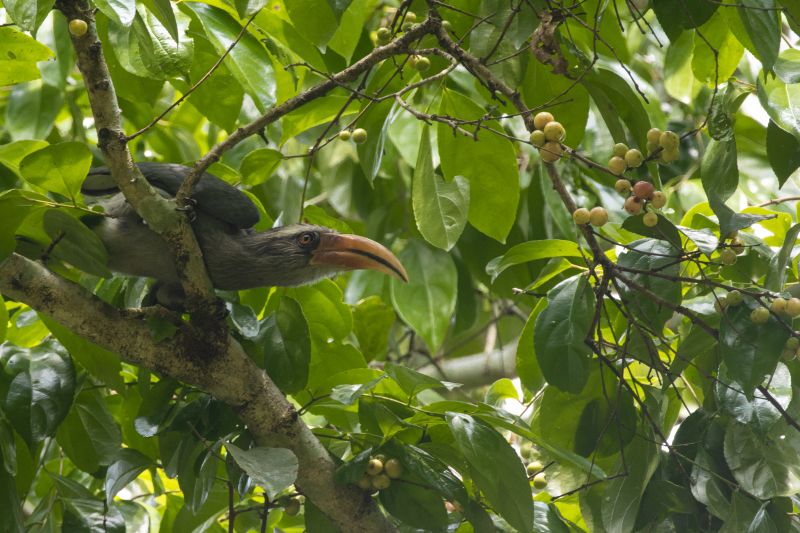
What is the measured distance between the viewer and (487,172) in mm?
2523

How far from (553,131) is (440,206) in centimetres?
41

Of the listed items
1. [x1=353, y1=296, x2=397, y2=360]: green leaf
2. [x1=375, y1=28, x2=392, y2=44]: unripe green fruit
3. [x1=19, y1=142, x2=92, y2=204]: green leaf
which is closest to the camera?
[x1=19, y1=142, x2=92, y2=204]: green leaf

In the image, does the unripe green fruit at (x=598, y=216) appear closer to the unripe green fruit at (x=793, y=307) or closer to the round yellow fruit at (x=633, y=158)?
the round yellow fruit at (x=633, y=158)

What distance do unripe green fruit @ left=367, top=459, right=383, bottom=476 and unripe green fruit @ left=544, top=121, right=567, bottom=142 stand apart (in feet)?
2.94

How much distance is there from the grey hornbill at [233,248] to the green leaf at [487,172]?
420 millimetres

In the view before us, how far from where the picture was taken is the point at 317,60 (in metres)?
2.66

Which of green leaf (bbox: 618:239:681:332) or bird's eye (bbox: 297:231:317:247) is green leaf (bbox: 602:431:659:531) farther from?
bird's eye (bbox: 297:231:317:247)

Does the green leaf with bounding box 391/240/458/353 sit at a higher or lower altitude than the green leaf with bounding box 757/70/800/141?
lower

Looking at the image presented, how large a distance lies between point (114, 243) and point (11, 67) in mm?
551

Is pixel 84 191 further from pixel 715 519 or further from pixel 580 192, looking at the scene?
pixel 715 519

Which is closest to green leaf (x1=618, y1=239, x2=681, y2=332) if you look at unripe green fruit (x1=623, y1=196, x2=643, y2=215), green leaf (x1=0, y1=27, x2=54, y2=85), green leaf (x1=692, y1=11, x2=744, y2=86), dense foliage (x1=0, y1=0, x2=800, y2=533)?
dense foliage (x1=0, y1=0, x2=800, y2=533)

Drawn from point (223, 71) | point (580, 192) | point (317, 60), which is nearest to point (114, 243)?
point (223, 71)

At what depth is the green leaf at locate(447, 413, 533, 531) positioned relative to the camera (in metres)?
2.16

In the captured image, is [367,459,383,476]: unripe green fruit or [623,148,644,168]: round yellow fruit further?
[367,459,383,476]: unripe green fruit
